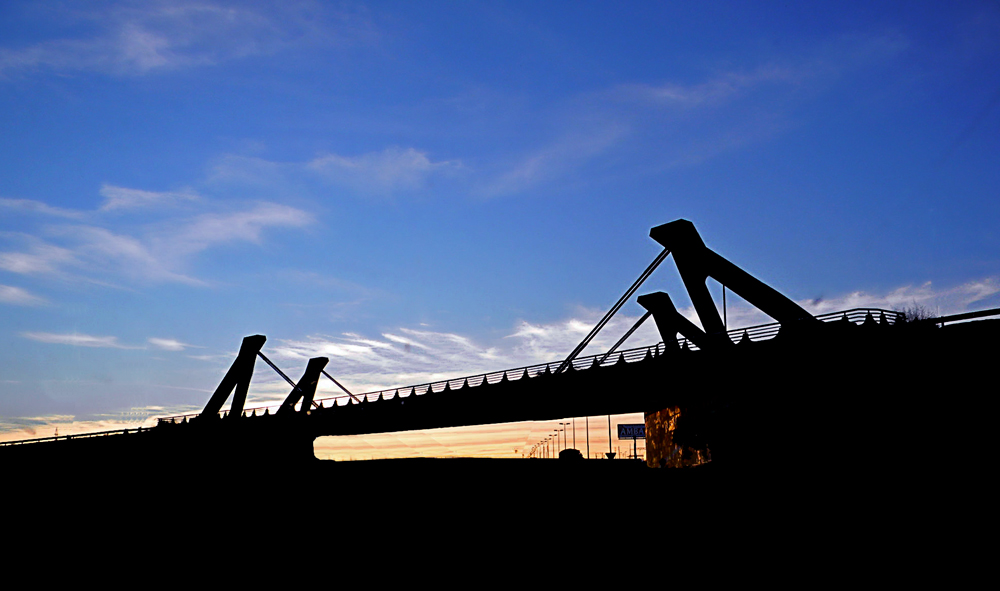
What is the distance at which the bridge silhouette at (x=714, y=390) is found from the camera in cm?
3566

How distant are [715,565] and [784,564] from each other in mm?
2812

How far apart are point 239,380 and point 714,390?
241 feet

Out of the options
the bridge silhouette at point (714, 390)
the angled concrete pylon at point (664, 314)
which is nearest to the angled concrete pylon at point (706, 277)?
the bridge silhouette at point (714, 390)

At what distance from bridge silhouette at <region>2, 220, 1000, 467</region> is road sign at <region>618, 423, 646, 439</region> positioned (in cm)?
5711

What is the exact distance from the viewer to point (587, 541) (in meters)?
26.7

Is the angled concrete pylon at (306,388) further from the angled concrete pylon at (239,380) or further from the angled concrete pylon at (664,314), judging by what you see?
the angled concrete pylon at (664,314)

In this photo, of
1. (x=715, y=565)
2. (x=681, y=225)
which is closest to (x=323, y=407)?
(x=681, y=225)

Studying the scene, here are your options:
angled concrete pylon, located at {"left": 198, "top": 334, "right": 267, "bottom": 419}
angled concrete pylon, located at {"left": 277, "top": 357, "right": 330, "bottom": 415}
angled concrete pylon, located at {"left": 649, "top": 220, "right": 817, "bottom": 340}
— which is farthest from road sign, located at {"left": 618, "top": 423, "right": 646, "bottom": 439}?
angled concrete pylon, located at {"left": 649, "top": 220, "right": 817, "bottom": 340}

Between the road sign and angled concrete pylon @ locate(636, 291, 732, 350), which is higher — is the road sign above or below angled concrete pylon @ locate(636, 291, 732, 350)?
below

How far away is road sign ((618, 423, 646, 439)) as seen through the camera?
116938 millimetres

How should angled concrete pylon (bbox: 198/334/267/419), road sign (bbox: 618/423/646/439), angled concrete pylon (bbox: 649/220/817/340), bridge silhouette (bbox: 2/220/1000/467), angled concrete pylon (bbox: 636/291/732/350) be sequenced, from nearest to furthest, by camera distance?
1. bridge silhouette (bbox: 2/220/1000/467)
2. angled concrete pylon (bbox: 649/220/817/340)
3. angled concrete pylon (bbox: 636/291/732/350)
4. angled concrete pylon (bbox: 198/334/267/419)
5. road sign (bbox: 618/423/646/439)

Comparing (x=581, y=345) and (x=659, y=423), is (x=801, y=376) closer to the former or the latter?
(x=659, y=423)

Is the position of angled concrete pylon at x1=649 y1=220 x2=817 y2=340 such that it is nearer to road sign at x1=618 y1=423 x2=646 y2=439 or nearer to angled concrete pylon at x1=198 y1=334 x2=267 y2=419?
angled concrete pylon at x1=198 y1=334 x2=267 y2=419

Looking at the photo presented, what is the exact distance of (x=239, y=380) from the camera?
317ft
